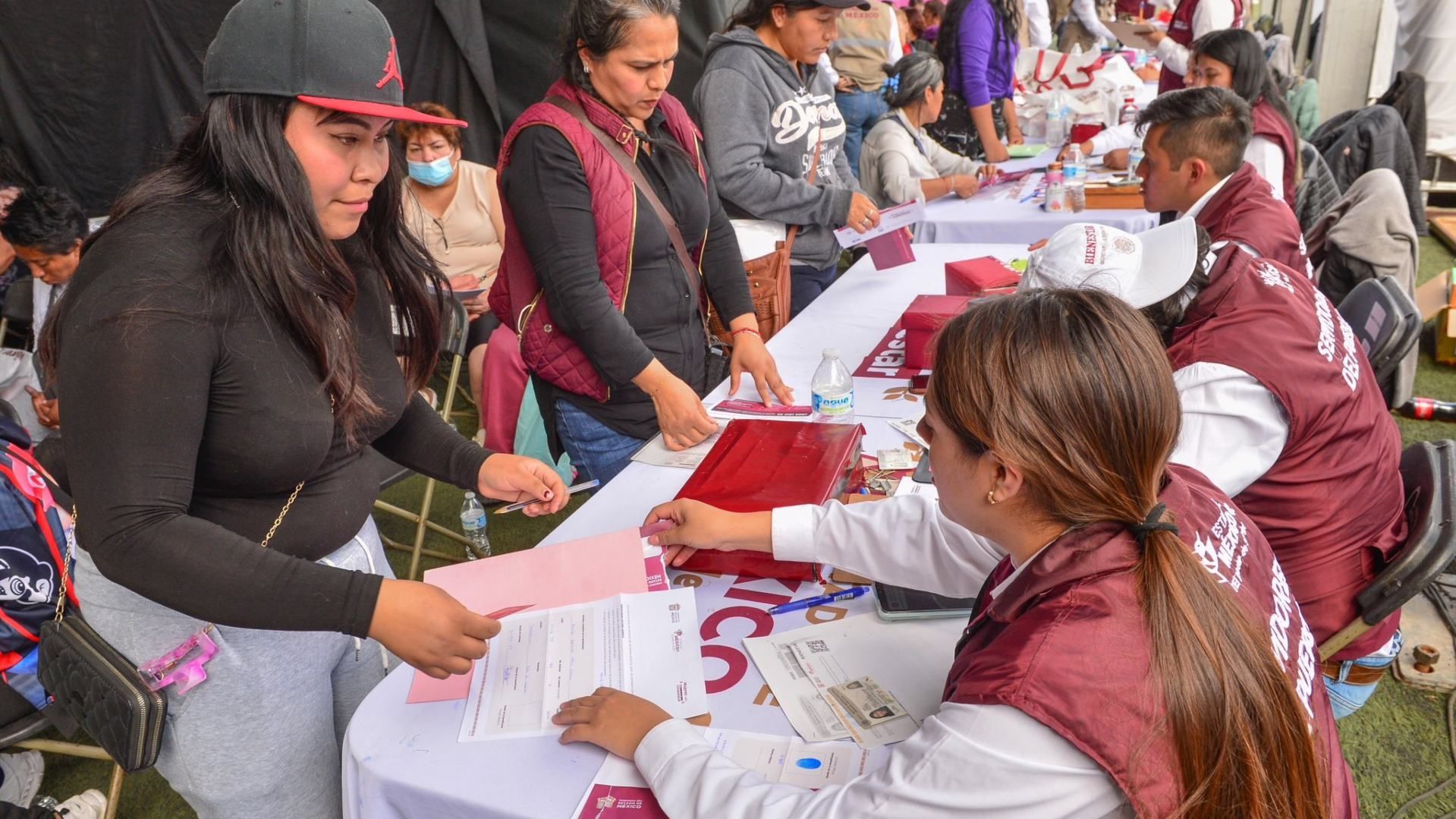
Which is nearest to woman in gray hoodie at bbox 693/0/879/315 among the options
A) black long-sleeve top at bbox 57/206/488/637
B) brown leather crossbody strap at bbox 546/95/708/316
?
brown leather crossbody strap at bbox 546/95/708/316

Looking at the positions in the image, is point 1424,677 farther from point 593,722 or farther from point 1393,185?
point 593,722

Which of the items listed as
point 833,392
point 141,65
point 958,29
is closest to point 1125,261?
point 833,392

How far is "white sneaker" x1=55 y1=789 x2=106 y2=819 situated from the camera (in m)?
1.98

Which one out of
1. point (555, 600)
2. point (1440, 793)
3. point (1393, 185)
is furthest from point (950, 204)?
point (555, 600)

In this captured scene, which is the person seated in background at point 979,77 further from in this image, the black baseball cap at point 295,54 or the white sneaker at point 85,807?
the white sneaker at point 85,807

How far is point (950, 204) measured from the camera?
12.7 ft

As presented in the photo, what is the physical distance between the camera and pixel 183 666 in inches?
45.8

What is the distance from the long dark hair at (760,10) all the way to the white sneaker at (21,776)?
8.57 ft

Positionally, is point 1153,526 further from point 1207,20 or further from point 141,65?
point 1207,20

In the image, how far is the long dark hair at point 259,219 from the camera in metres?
1.01

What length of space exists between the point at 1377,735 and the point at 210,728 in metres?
2.33

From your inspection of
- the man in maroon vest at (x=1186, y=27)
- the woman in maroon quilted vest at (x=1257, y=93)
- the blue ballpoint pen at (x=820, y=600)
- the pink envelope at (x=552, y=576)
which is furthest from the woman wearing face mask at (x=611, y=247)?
the man in maroon vest at (x=1186, y=27)

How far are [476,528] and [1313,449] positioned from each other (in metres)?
2.49

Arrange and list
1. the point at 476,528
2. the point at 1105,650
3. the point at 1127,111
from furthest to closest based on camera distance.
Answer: the point at 1127,111 < the point at 476,528 < the point at 1105,650
